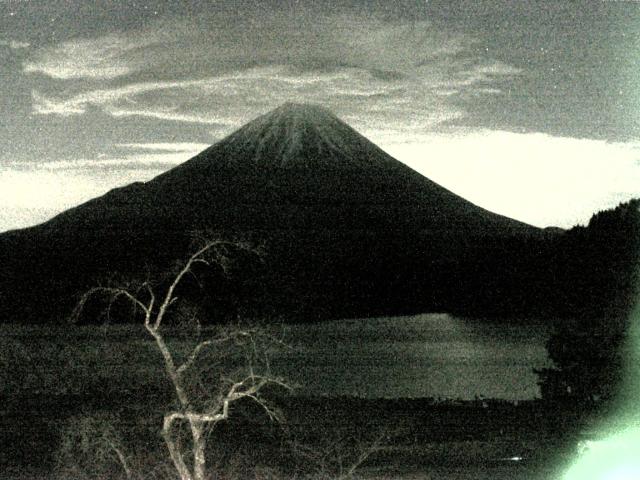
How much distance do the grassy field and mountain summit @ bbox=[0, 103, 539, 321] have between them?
40629 millimetres

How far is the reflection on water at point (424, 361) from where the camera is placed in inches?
1218

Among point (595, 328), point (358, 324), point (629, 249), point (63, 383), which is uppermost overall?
point (629, 249)

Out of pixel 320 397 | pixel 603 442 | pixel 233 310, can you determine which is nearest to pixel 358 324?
pixel 233 310

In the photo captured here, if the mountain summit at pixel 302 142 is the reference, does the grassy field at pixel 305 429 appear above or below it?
below

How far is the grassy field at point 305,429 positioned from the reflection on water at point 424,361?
7.17ft

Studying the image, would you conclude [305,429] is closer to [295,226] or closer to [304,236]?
[304,236]

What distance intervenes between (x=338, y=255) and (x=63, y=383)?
81384 mm

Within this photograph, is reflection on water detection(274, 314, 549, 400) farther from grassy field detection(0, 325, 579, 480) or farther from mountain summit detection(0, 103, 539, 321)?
mountain summit detection(0, 103, 539, 321)

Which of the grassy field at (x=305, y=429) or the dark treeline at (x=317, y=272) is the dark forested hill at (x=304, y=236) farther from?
the grassy field at (x=305, y=429)

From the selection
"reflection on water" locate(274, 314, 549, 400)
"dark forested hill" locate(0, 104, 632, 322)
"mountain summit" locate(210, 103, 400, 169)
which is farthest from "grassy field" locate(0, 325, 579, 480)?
"mountain summit" locate(210, 103, 400, 169)

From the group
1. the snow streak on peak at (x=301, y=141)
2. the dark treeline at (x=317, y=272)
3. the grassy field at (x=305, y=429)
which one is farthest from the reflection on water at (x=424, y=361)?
the snow streak on peak at (x=301, y=141)

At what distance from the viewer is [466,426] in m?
22.5

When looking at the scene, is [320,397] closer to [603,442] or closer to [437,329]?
[603,442]

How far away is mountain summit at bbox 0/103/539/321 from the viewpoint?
9438cm
